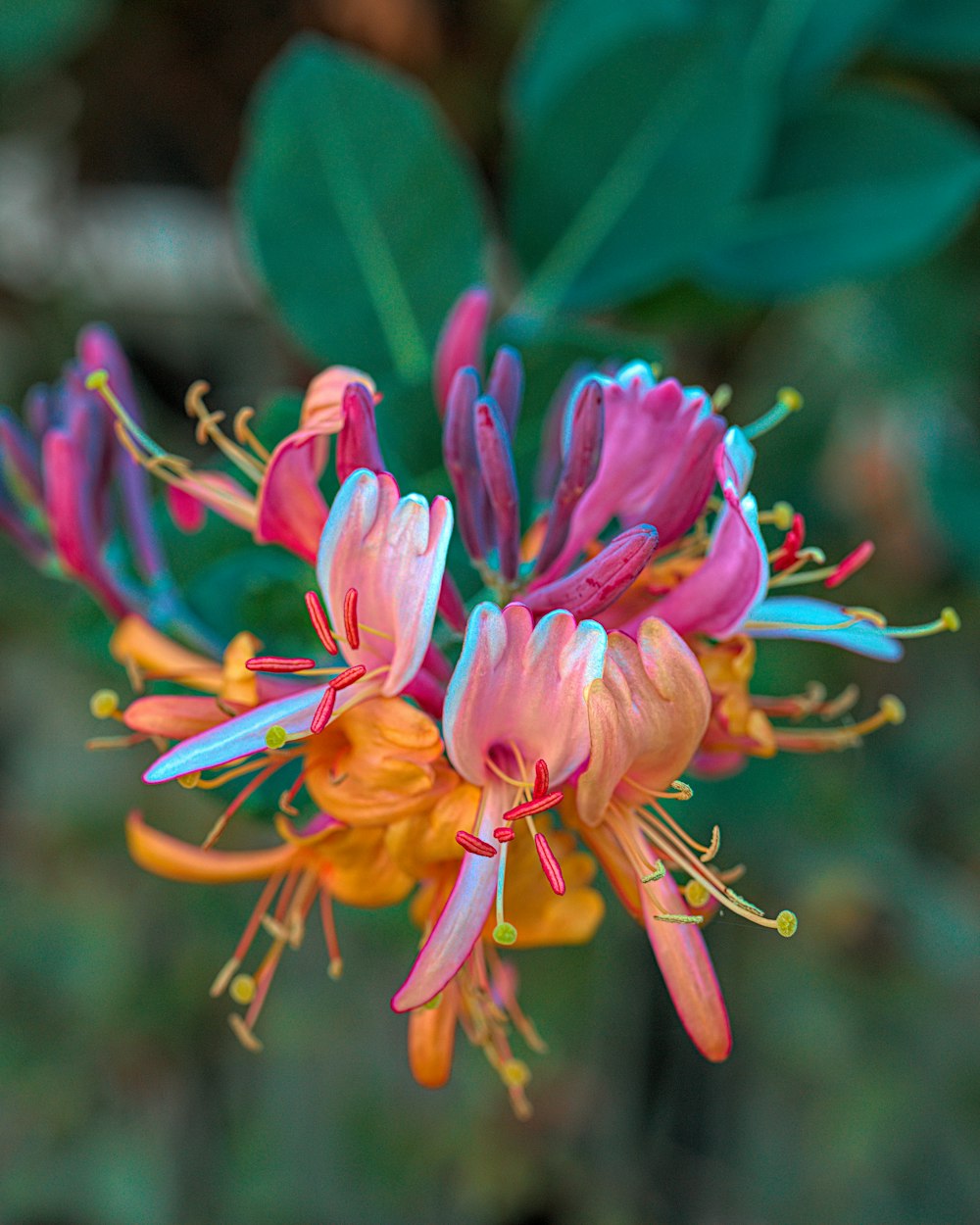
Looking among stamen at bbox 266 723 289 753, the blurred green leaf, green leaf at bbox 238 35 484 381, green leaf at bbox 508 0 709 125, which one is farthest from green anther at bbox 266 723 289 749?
the blurred green leaf

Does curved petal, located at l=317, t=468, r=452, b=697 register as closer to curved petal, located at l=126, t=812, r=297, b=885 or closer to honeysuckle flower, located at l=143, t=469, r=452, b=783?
honeysuckle flower, located at l=143, t=469, r=452, b=783

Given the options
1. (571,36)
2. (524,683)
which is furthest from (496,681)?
(571,36)

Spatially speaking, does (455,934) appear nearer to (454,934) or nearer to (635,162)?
(454,934)

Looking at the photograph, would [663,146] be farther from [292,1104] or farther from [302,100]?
[292,1104]

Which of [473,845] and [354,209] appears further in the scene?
[354,209]

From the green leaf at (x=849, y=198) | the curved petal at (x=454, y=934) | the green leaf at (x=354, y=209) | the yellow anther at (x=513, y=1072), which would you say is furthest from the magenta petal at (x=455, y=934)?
the green leaf at (x=849, y=198)

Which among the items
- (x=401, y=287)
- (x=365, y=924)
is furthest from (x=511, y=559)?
(x=365, y=924)

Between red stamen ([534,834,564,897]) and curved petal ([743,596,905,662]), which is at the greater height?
red stamen ([534,834,564,897])
